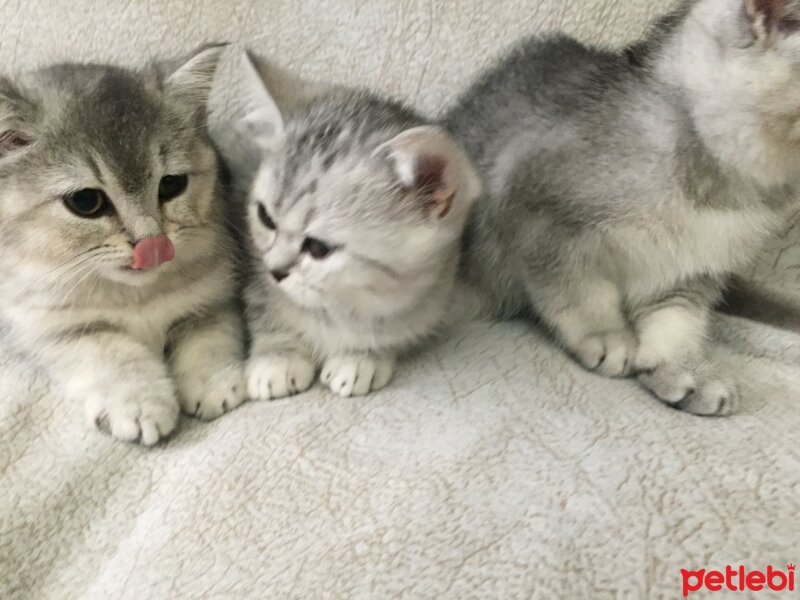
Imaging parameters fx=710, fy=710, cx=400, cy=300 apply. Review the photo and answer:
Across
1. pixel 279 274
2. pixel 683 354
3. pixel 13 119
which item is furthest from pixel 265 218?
pixel 683 354

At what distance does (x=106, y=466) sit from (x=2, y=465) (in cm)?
12

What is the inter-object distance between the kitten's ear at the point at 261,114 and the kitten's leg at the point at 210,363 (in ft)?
0.88

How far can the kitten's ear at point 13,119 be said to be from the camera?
862mm

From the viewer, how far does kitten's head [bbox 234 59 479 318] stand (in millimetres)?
859

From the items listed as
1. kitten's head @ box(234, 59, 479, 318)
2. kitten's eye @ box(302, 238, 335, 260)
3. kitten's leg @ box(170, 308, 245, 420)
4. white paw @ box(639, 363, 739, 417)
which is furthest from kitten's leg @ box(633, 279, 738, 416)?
kitten's leg @ box(170, 308, 245, 420)

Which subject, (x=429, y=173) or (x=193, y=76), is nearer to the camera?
(x=429, y=173)

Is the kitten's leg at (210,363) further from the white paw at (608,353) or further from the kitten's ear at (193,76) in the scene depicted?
the white paw at (608,353)

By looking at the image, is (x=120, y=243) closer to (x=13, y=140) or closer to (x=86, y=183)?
(x=86, y=183)

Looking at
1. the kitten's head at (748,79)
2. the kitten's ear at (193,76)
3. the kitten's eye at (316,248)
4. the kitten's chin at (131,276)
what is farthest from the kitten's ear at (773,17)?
the kitten's chin at (131,276)

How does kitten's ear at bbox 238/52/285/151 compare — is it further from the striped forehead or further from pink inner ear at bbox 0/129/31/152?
pink inner ear at bbox 0/129/31/152

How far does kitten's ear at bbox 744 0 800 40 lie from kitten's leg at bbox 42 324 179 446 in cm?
86

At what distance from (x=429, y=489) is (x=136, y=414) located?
0.37 m
